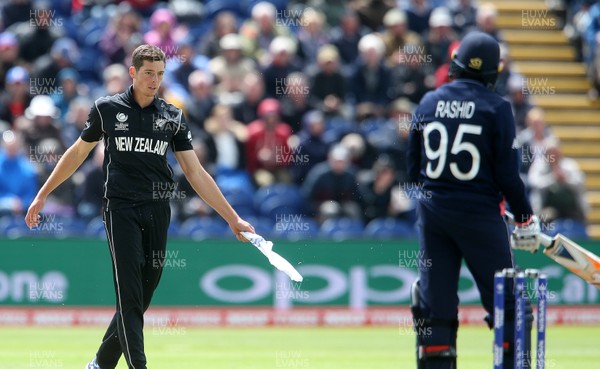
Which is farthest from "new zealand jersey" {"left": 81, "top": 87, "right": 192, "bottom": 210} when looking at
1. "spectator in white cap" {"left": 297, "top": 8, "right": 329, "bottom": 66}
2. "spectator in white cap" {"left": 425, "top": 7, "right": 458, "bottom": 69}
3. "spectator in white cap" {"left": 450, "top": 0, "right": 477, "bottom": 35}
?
"spectator in white cap" {"left": 450, "top": 0, "right": 477, "bottom": 35}

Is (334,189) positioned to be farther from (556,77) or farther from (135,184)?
(135,184)

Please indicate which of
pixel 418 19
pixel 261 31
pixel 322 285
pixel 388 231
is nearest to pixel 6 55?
pixel 261 31

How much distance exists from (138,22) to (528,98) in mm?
7106

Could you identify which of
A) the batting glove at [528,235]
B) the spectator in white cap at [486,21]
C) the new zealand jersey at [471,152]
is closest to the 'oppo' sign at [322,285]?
the spectator in white cap at [486,21]

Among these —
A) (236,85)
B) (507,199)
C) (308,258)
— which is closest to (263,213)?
(308,258)

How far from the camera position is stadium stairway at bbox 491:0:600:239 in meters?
21.9

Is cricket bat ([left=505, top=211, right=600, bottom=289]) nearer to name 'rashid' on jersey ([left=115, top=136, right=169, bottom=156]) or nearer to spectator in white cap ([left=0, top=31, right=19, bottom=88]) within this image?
name 'rashid' on jersey ([left=115, top=136, right=169, bottom=156])

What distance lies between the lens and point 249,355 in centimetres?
1340

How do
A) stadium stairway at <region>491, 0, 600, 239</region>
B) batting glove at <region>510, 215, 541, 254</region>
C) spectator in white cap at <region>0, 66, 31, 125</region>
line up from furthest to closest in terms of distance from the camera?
stadium stairway at <region>491, 0, 600, 239</region>
spectator in white cap at <region>0, 66, 31, 125</region>
batting glove at <region>510, 215, 541, 254</region>

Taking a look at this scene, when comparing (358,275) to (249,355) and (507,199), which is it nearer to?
(249,355)

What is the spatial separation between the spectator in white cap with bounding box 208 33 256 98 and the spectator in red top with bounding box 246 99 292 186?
107 centimetres

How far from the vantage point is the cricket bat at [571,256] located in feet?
30.2

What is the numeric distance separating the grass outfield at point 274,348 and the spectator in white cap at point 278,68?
448 centimetres

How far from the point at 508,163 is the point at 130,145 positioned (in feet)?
9.38
